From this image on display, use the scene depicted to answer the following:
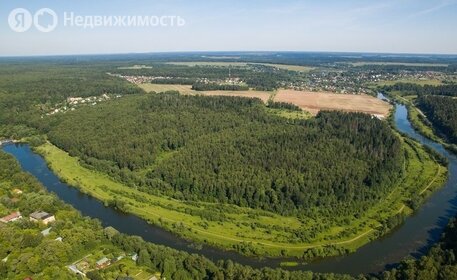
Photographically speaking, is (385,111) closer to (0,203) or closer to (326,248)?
(326,248)

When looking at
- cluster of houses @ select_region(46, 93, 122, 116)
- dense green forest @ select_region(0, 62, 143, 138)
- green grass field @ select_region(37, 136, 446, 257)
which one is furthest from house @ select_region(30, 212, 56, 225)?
cluster of houses @ select_region(46, 93, 122, 116)

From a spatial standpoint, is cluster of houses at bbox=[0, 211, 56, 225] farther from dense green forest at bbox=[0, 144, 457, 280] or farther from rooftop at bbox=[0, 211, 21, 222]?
dense green forest at bbox=[0, 144, 457, 280]

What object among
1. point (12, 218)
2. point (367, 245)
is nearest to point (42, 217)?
point (12, 218)

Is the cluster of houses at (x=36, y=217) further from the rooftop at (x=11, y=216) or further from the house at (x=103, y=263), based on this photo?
the house at (x=103, y=263)

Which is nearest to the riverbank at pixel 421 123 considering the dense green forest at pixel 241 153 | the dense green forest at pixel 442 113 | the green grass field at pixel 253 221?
the dense green forest at pixel 442 113

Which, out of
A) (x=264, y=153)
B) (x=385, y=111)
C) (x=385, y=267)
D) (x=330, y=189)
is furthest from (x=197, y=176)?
(x=385, y=111)

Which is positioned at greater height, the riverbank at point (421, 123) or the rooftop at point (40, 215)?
the riverbank at point (421, 123)
